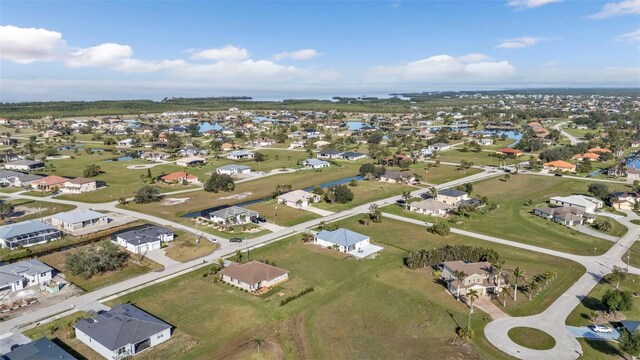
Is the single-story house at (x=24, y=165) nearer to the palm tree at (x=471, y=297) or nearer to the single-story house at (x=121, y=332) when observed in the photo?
the single-story house at (x=121, y=332)

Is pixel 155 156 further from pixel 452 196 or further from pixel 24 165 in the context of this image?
pixel 452 196

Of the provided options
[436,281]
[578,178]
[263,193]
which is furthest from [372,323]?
[578,178]

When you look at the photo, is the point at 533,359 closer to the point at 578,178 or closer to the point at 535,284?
the point at 535,284

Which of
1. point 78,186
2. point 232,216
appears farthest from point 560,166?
point 78,186

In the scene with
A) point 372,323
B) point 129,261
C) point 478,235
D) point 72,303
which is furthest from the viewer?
point 478,235

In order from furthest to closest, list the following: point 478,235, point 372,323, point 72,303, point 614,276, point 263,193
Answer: point 263,193, point 478,235, point 614,276, point 72,303, point 372,323

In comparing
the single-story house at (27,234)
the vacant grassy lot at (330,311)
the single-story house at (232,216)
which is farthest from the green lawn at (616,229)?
the single-story house at (27,234)

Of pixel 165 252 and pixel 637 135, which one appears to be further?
pixel 637 135
